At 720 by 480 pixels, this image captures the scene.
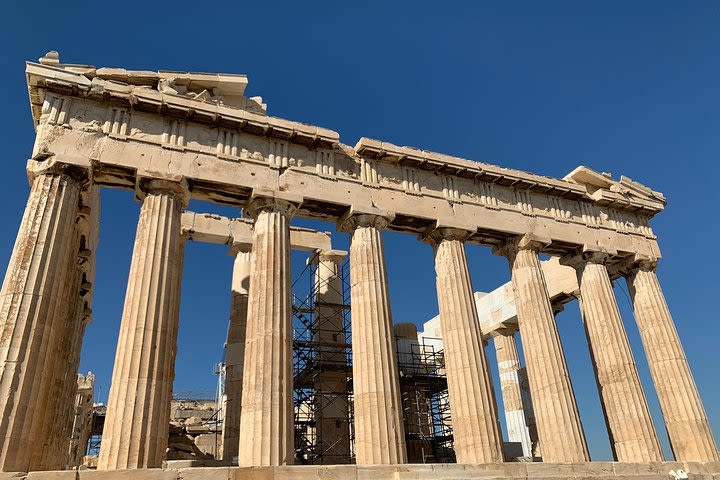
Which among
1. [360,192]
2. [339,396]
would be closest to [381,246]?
[360,192]

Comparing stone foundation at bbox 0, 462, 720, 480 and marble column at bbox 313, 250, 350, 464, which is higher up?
marble column at bbox 313, 250, 350, 464

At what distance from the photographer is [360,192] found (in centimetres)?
1780

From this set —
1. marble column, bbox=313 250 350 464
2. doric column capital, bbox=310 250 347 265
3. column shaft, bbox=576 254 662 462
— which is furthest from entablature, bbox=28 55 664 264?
marble column, bbox=313 250 350 464

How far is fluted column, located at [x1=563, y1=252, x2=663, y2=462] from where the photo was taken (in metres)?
18.0

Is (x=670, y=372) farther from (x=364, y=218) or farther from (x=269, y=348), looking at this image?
(x=269, y=348)

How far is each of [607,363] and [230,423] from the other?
44.5 feet

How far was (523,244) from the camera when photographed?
19922mm

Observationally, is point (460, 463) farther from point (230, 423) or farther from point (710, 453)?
point (710, 453)

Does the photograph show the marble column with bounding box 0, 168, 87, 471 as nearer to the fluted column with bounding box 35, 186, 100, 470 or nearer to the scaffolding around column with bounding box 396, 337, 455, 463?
the fluted column with bounding box 35, 186, 100, 470

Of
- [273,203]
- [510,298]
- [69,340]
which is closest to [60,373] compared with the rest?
[69,340]

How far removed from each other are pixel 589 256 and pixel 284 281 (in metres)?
12.5

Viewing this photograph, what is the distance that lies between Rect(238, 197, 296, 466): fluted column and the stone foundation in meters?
0.76

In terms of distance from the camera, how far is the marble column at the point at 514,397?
2681cm

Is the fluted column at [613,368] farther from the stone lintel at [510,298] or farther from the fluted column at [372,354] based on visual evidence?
the fluted column at [372,354]
